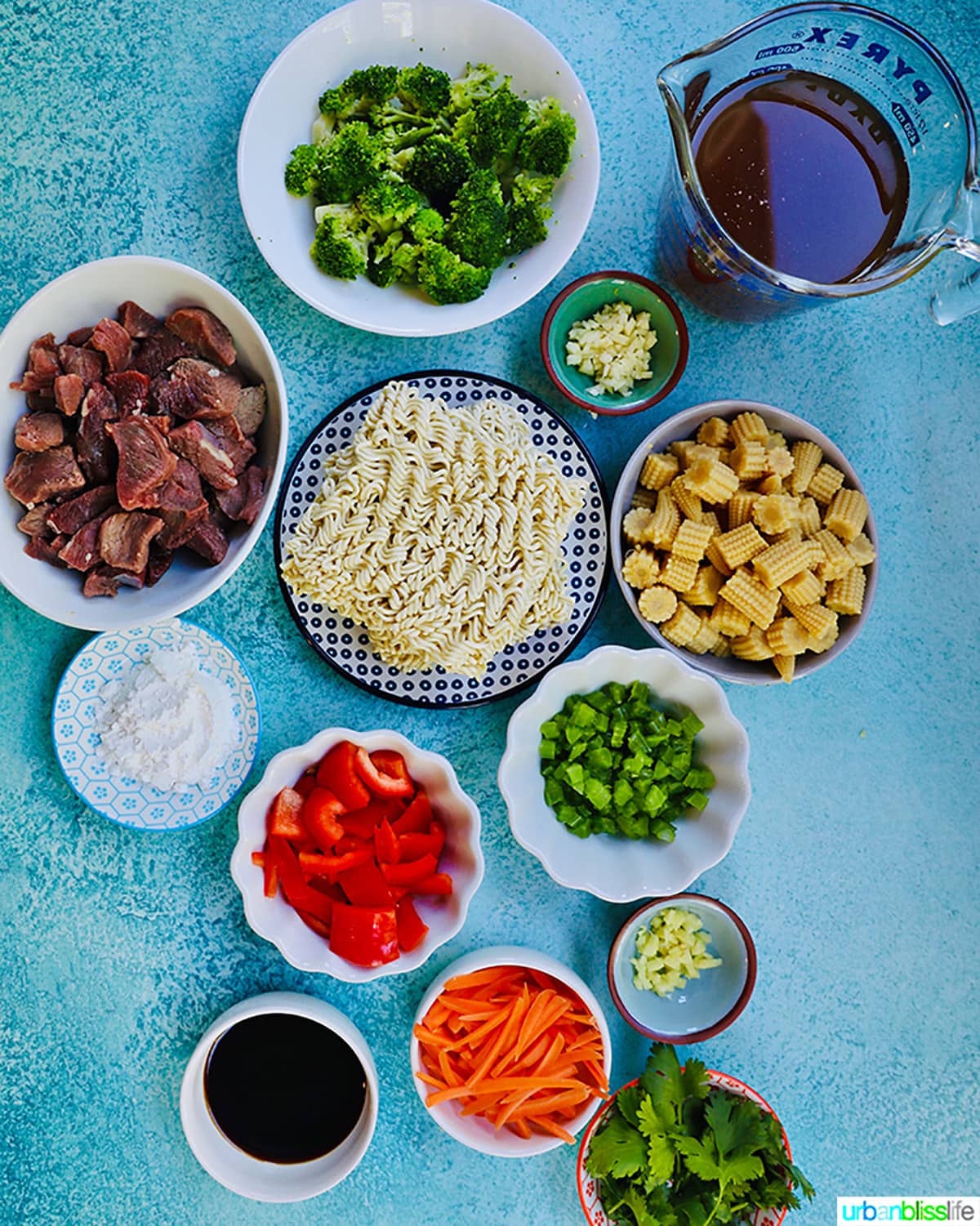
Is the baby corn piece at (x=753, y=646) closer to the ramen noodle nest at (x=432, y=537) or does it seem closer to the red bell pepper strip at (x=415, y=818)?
the ramen noodle nest at (x=432, y=537)

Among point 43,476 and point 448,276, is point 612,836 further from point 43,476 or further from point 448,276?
point 43,476

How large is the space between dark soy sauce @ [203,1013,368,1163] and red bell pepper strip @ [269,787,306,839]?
0.50 meters

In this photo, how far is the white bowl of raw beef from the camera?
7.04ft

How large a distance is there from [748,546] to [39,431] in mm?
1641

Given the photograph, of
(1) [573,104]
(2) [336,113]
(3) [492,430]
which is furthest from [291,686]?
(1) [573,104]

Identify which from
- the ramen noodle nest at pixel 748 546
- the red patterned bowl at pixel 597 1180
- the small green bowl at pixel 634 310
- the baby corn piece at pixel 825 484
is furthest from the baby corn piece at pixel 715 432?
the red patterned bowl at pixel 597 1180

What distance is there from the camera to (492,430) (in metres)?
2.40

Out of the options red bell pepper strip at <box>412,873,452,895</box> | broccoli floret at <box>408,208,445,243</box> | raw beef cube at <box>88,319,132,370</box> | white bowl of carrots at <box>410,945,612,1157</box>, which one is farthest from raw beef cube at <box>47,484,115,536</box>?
white bowl of carrots at <box>410,945,612,1157</box>

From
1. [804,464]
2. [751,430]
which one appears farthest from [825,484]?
[751,430]

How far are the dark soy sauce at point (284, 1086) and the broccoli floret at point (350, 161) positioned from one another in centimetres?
205

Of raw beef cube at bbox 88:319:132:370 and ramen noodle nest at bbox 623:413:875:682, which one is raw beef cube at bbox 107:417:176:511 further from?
ramen noodle nest at bbox 623:413:875:682

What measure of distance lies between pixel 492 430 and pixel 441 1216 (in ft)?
6.78

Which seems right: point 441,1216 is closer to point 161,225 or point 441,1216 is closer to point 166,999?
point 166,999

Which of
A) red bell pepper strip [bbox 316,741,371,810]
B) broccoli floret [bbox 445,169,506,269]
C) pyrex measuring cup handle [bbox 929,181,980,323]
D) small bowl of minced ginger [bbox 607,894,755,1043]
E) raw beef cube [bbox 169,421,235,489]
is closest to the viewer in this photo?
pyrex measuring cup handle [bbox 929,181,980,323]
